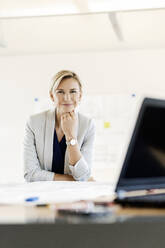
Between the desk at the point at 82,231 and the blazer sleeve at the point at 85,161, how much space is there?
123cm

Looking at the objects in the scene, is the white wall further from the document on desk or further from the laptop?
the laptop

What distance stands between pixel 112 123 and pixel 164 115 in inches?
150

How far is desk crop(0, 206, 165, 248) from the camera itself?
1.78 ft

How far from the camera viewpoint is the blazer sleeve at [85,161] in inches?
71.1

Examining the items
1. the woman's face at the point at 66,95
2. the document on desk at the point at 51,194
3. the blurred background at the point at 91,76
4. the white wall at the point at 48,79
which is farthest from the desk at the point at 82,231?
the white wall at the point at 48,79

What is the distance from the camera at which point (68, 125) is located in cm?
203

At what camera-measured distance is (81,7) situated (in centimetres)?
334

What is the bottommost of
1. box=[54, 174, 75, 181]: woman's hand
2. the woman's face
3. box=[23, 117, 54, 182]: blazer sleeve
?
→ box=[54, 174, 75, 181]: woman's hand

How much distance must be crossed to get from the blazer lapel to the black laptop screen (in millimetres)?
1057

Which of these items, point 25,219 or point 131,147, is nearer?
point 25,219

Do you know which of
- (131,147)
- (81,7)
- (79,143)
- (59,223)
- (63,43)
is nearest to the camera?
(59,223)

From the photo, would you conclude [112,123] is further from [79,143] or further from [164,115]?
[164,115]

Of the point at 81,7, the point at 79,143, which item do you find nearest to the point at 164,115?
the point at 79,143

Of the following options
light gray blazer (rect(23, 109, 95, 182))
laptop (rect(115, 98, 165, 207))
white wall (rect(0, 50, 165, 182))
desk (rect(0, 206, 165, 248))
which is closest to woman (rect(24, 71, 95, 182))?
light gray blazer (rect(23, 109, 95, 182))
